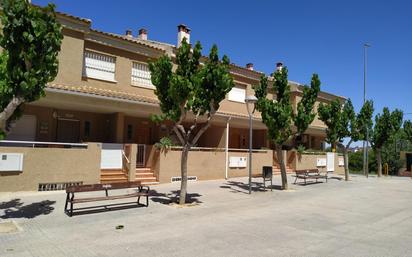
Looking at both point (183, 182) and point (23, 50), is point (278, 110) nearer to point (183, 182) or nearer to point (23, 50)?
point (183, 182)

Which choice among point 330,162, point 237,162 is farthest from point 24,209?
point 330,162

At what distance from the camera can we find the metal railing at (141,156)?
1709 centimetres

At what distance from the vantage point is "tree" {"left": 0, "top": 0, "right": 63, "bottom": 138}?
8.03m

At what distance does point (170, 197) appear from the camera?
516 inches

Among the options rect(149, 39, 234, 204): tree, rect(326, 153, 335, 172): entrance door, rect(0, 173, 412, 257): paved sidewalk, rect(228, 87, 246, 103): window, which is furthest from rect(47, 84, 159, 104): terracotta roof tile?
rect(326, 153, 335, 172): entrance door

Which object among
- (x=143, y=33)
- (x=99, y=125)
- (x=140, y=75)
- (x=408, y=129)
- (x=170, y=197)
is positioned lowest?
(x=170, y=197)

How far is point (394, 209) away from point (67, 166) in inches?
467

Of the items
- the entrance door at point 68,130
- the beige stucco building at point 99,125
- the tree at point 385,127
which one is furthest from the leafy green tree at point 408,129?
the entrance door at point 68,130

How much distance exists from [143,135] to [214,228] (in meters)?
12.6

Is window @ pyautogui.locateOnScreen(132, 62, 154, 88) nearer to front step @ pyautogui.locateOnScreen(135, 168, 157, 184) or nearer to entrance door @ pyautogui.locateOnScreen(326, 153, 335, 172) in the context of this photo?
front step @ pyautogui.locateOnScreen(135, 168, 157, 184)

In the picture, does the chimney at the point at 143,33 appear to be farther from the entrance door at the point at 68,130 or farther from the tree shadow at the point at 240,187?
the tree shadow at the point at 240,187

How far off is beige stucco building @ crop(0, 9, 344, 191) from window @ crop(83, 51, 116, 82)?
0.16 ft

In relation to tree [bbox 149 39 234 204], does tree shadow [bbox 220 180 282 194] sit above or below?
below

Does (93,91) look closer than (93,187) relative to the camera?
No
